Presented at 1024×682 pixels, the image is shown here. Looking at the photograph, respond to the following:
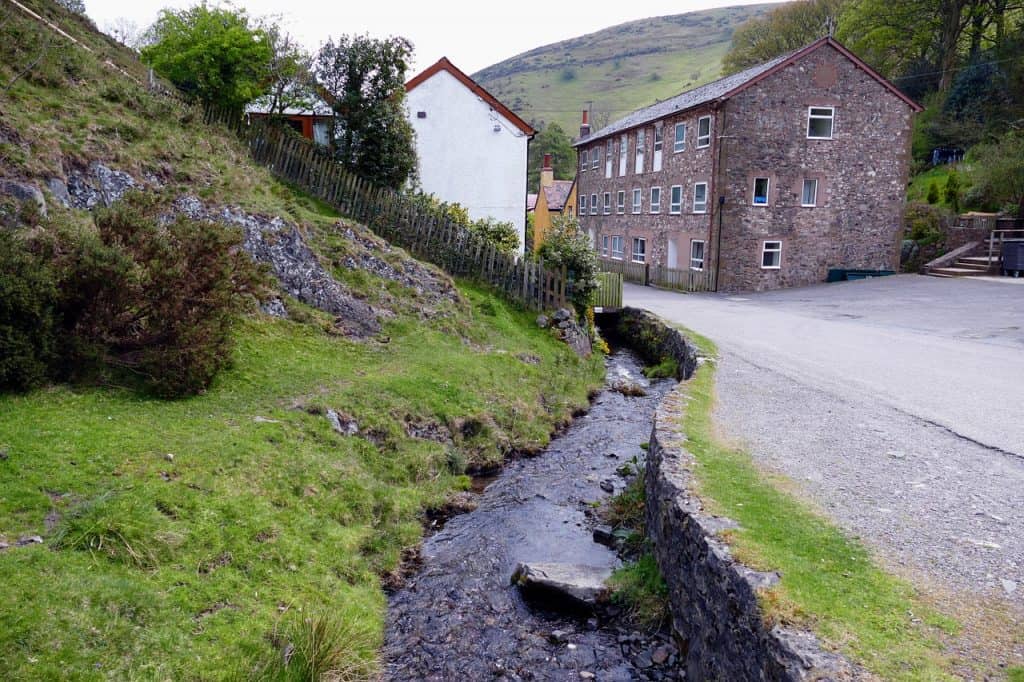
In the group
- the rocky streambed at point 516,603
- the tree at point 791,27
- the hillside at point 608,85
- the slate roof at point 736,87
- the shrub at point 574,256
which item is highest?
the hillside at point 608,85

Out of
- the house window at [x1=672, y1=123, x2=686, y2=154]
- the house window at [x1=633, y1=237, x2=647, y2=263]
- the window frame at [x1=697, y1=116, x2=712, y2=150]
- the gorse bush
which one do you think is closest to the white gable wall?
the window frame at [x1=697, y1=116, x2=712, y2=150]

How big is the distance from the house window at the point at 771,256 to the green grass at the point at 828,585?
2849cm

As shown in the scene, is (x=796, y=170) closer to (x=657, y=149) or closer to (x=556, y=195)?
(x=657, y=149)

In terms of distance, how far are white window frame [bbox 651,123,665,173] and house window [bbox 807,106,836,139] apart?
841 centimetres

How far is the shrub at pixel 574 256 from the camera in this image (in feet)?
67.3

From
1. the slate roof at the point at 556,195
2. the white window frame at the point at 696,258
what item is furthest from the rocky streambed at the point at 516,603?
the slate roof at the point at 556,195

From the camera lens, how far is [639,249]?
44.1m

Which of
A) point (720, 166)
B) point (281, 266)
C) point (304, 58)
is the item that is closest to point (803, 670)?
point (281, 266)

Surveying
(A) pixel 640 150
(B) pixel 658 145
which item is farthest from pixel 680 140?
(A) pixel 640 150

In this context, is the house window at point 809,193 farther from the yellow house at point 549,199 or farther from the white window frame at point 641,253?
the yellow house at point 549,199

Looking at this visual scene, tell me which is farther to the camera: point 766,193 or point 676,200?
point 676,200

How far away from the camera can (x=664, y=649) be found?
7078 millimetres

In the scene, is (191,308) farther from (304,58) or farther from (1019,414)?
(304,58)

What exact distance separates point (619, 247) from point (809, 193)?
14.6 metres
